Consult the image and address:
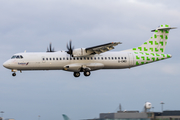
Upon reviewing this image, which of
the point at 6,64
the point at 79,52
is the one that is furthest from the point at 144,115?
the point at 6,64

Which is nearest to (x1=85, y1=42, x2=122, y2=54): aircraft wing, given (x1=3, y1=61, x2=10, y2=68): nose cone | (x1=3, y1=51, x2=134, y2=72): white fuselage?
(x1=3, y1=51, x2=134, y2=72): white fuselage

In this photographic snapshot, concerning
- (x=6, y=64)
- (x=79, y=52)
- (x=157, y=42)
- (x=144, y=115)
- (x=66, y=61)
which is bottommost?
(x=144, y=115)

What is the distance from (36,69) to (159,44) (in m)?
17.1

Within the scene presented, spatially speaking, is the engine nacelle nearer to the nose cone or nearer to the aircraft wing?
the aircraft wing

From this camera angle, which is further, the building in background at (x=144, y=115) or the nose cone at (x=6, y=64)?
the nose cone at (x=6, y=64)

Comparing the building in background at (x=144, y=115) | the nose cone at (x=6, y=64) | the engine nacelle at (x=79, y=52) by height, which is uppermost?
the engine nacelle at (x=79, y=52)

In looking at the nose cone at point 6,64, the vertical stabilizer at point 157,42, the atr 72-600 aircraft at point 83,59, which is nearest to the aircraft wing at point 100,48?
the atr 72-600 aircraft at point 83,59

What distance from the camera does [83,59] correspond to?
159 ft

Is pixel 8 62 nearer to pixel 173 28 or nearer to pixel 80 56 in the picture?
pixel 80 56

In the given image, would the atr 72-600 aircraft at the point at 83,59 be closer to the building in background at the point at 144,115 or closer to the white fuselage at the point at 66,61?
the white fuselage at the point at 66,61

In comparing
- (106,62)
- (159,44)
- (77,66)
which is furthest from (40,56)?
(159,44)

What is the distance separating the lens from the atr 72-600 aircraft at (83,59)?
4716 centimetres

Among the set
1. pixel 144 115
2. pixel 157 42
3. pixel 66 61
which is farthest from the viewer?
pixel 157 42

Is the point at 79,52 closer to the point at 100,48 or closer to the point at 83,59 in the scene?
the point at 83,59
